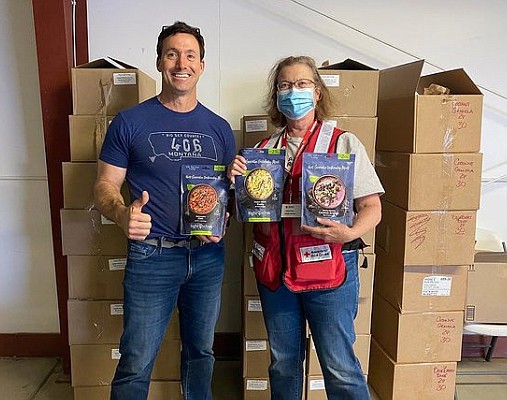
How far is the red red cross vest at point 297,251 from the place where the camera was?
1.56 meters

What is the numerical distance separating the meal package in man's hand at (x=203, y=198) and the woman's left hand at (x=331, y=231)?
0.29 metres

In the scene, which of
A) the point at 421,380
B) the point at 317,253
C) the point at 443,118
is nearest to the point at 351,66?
the point at 443,118

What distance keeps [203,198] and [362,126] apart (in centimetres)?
85

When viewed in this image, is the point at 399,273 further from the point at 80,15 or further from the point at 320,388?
the point at 80,15

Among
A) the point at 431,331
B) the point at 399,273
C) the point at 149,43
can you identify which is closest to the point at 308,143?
the point at 399,273

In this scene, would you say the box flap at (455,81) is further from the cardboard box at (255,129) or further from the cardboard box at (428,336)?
the cardboard box at (428,336)

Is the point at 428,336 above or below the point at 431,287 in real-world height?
below

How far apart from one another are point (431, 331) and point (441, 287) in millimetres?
200

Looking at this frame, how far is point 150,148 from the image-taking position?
1607 mm

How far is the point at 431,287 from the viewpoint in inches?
84.0

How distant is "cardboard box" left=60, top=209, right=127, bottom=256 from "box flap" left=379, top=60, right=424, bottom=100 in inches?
52.9

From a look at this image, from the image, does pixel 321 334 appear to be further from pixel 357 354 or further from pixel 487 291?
pixel 487 291

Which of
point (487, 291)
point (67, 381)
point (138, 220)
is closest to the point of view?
point (138, 220)

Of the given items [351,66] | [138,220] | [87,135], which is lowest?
[138,220]
